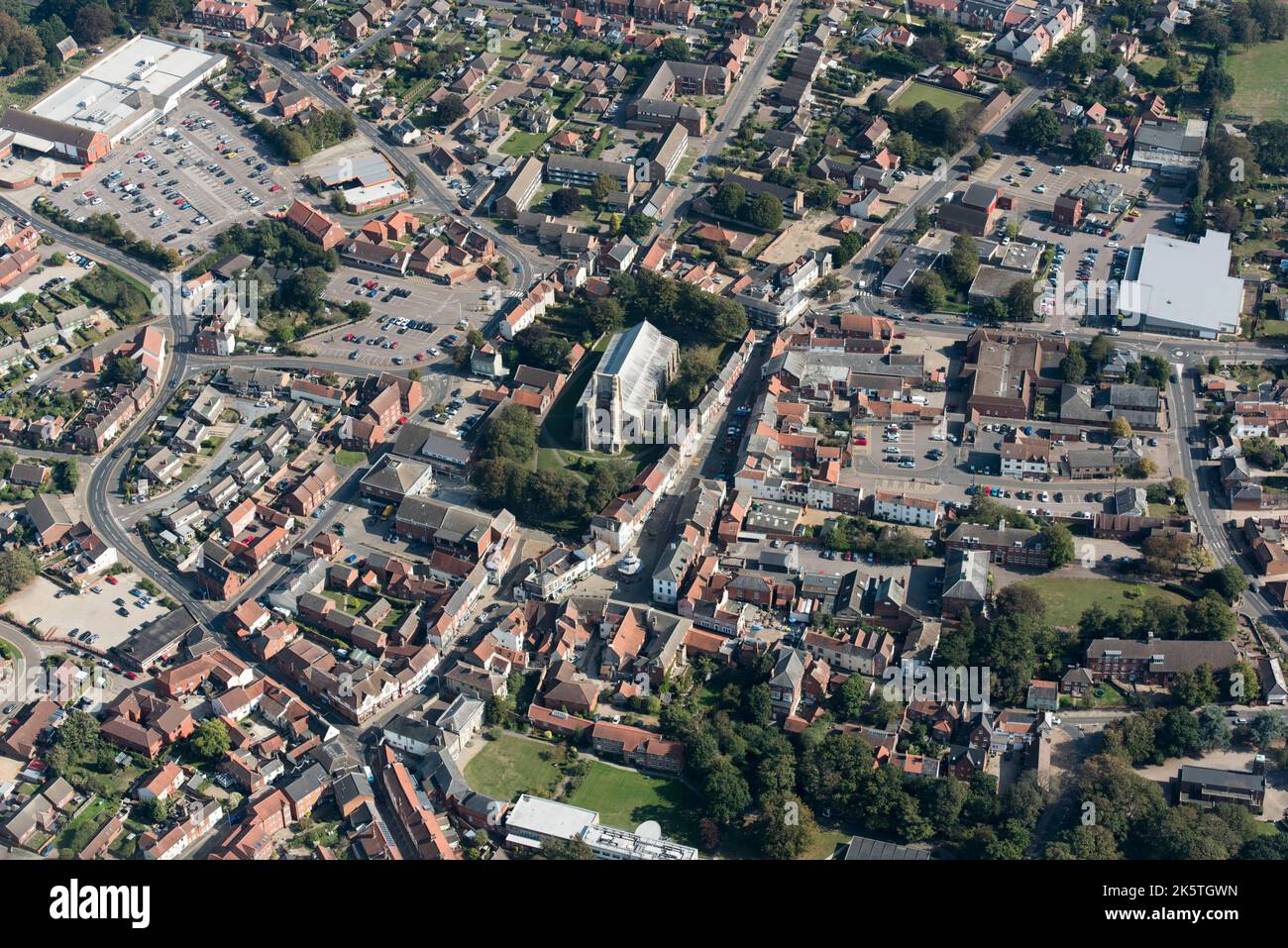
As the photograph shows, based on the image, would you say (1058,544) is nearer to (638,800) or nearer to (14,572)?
(638,800)

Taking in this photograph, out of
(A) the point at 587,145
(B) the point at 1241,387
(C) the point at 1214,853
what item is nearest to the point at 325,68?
(A) the point at 587,145

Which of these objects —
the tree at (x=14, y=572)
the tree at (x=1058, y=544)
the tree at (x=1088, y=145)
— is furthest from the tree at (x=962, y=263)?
the tree at (x=14, y=572)

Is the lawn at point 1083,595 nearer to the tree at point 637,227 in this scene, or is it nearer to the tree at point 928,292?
the tree at point 928,292

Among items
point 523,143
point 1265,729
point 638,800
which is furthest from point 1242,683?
point 523,143

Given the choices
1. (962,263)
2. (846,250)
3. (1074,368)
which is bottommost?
(1074,368)

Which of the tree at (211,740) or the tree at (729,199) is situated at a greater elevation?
the tree at (729,199)

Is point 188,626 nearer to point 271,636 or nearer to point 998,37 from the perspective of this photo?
point 271,636
